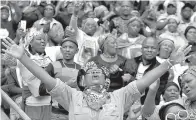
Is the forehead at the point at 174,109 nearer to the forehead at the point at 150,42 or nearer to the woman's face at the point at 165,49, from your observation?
the forehead at the point at 150,42

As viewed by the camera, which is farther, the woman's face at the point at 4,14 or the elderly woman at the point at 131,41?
the woman's face at the point at 4,14

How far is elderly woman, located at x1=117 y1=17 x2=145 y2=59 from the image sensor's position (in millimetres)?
8953

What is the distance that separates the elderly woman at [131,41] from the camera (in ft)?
29.4

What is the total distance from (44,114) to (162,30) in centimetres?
402

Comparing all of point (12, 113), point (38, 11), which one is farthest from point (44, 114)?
point (38, 11)

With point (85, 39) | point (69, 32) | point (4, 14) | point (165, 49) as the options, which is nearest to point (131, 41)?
point (85, 39)

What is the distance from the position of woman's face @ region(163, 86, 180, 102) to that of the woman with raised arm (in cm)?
185

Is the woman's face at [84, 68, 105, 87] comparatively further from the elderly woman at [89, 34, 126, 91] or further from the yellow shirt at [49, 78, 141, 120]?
the elderly woman at [89, 34, 126, 91]

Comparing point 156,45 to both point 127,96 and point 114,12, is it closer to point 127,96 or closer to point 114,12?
point 127,96

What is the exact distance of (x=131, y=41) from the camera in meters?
9.20

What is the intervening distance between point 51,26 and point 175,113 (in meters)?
4.64

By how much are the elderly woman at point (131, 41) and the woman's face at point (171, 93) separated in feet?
5.38

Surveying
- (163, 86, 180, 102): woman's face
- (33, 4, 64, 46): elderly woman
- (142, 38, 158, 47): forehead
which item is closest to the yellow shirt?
(163, 86, 180, 102): woman's face

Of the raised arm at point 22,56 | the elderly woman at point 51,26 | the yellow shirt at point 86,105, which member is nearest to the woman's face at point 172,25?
the elderly woman at point 51,26
